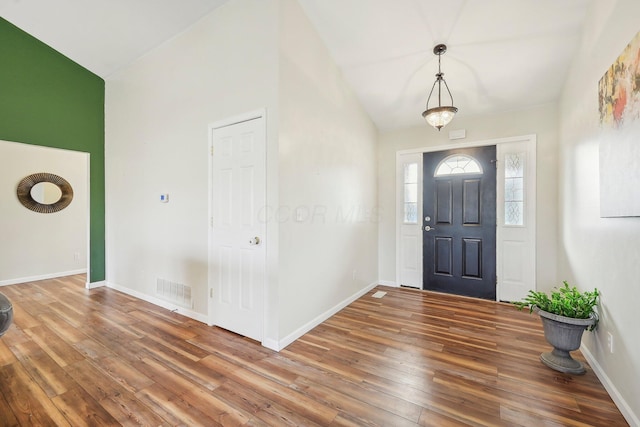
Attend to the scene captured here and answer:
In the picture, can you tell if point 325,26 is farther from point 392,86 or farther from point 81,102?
point 81,102

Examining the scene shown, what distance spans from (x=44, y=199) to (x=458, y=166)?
6.96 meters

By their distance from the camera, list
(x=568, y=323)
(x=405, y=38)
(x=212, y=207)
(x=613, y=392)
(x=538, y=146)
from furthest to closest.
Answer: (x=538, y=146)
(x=212, y=207)
(x=405, y=38)
(x=568, y=323)
(x=613, y=392)

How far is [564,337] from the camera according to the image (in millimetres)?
2076

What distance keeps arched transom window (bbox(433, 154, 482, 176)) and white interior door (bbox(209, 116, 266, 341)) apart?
111 inches

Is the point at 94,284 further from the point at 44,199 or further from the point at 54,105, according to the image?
the point at 54,105

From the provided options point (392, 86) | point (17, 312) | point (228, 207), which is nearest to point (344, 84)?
point (392, 86)

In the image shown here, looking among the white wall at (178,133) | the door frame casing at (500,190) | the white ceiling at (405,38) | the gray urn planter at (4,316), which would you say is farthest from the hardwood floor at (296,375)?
the white ceiling at (405,38)

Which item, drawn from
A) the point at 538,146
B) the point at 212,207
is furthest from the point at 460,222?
the point at 212,207

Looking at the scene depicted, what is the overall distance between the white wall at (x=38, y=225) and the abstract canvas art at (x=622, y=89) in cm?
616

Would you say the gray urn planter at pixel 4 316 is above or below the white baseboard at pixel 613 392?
above

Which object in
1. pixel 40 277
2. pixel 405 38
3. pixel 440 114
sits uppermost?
pixel 405 38

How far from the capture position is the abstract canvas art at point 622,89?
151cm

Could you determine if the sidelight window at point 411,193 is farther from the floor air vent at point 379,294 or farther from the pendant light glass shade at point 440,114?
the pendant light glass shade at point 440,114

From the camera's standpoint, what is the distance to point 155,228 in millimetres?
3609
